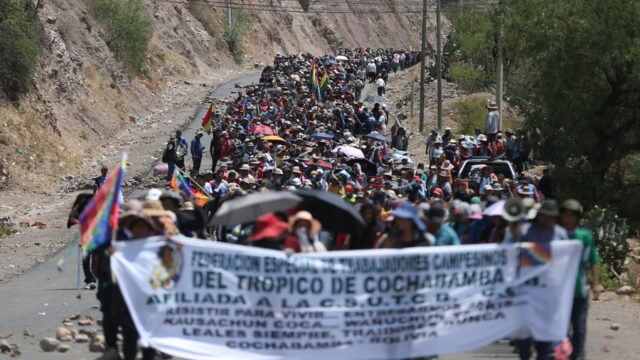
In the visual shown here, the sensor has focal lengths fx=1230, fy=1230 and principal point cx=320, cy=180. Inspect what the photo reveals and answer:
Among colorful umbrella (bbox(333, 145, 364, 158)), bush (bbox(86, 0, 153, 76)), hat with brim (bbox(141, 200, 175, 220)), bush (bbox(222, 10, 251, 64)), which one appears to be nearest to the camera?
hat with brim (bbox(141, 200, 175, 220))

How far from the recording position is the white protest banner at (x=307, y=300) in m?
9.72

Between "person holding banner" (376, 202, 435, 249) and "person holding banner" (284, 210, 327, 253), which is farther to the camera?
"person holding banner" (284, 210, 327, 253)

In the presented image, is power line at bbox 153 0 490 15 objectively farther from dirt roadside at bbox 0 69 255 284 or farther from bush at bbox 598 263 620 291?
bush at bbox 598 263 620 291

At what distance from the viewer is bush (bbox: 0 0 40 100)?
38.6m

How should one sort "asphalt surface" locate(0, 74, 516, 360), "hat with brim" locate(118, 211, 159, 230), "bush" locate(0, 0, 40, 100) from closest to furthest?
"hat with brim" locate(118, 211, 159, 230)
"asphalt surface" locate(0, 74, 516, 360)
"bush" locate(0, 0, 40, 100)

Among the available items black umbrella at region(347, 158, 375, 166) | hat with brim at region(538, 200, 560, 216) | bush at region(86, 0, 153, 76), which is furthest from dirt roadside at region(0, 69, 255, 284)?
hat with brim at region(538, 200, 560, 216)

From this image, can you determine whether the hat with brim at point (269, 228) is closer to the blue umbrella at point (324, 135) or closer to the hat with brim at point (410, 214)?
the hat with brim at point (410, 214)

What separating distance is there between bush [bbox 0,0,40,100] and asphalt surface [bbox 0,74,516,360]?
1770 cm

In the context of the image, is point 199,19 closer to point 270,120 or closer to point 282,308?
point 270,120

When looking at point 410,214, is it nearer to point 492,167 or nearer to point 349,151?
point 492,167

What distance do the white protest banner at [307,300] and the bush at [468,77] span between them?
4446 cm

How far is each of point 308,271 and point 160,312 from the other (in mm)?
1238

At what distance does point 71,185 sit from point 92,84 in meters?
15.9

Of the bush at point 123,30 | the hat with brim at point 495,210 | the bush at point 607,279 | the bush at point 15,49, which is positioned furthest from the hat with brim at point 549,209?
the bush at point 123,30
